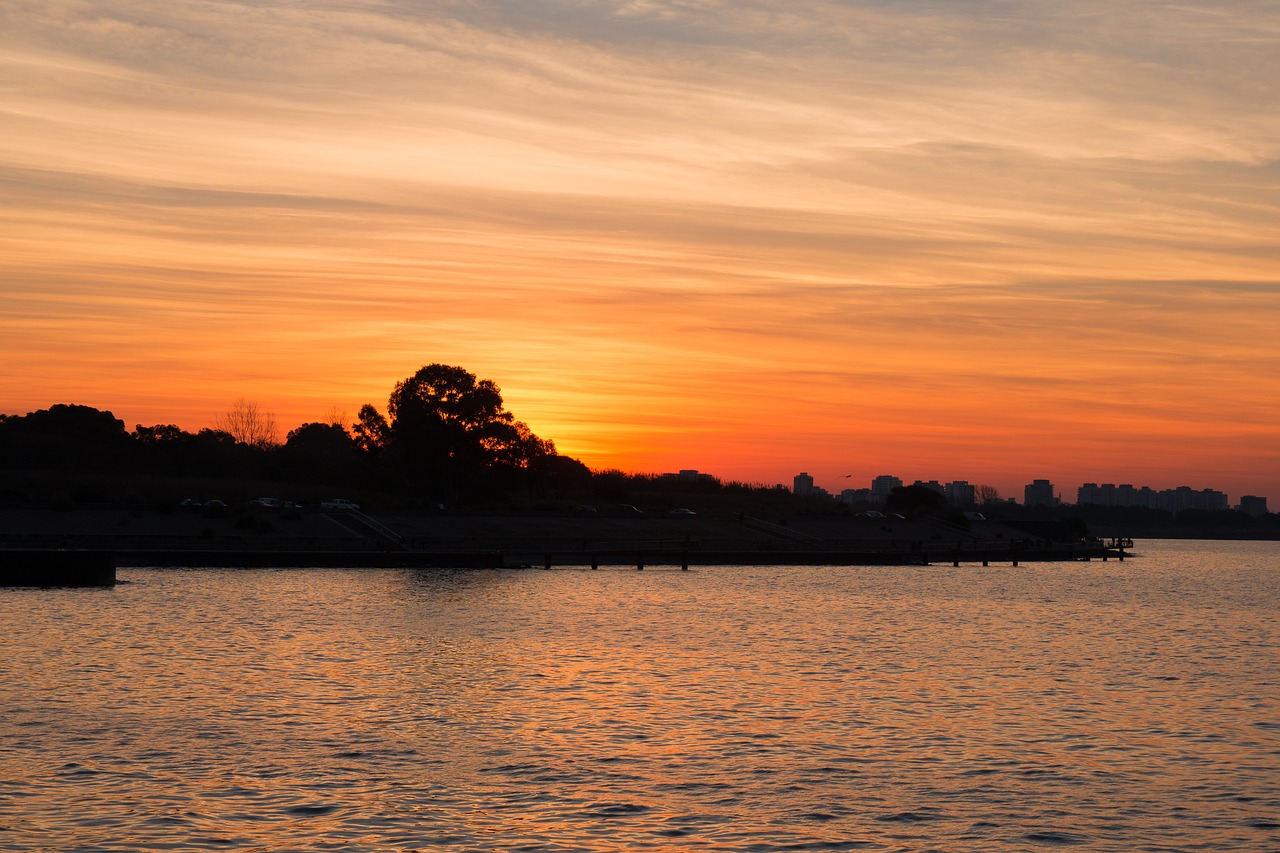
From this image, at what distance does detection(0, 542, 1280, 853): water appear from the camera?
24.4 meters

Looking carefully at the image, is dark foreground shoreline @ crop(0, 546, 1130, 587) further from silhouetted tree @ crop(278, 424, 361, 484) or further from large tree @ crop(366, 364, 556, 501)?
silhouetted tree @ crop(278, 424, 361, 484)

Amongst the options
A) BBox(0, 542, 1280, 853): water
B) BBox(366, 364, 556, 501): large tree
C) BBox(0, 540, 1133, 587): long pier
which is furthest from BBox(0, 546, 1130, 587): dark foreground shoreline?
BBox(366, 364, 556, 501): large tree

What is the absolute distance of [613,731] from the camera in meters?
34.1

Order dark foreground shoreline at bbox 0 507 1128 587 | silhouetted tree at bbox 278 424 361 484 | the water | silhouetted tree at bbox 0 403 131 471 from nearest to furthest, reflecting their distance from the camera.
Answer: the water → dark foreground shoreline at bbox 0 507 1128 587 → silhouetted tree at bbox 0 403 131 471 → silhouetted tree at bbox 278 424 361 484

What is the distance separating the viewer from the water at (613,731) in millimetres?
24406

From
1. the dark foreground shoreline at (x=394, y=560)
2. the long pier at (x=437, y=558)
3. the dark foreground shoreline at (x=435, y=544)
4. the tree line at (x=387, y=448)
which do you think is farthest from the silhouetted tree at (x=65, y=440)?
the dark foreground shoreline at (x=394, y=560)

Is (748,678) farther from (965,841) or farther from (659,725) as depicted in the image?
(965,841)

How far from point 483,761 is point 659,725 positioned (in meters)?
6.28

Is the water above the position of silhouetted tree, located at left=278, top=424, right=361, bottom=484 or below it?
below

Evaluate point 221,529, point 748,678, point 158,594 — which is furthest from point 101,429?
point 748,678

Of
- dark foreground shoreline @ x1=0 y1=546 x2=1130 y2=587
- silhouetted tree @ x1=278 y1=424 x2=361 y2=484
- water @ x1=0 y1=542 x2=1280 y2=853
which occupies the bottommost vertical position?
water @ x1=0 y1=542 x2=1280 y2=853

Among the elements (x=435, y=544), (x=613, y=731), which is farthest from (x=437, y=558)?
(x=613, y=731)

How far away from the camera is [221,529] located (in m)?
112

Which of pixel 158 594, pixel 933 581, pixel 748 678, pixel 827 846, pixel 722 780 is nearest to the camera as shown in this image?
pixel 827 846
